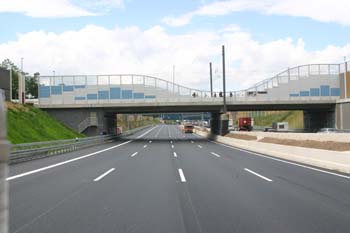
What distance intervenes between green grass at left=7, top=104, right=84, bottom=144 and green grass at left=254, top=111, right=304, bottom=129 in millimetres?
54135

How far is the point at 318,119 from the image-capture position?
6950cm

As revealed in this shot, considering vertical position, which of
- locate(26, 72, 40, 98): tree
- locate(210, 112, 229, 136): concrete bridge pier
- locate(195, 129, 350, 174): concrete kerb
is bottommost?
locate(195, 129, 350, 174): concrete kerb

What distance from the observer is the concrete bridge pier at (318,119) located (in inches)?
2442

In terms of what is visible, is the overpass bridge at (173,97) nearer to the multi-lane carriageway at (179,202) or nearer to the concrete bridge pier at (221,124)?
the concrete bridge pier at (221,124)

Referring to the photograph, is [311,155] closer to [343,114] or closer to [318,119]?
[343,114]

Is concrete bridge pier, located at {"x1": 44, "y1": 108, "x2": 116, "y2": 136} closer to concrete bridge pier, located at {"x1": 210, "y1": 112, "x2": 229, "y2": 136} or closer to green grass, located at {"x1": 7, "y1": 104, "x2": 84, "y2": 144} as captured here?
green grass, located at {"x1": 7, "y1": 104, "x2": 84, "y2": 144}

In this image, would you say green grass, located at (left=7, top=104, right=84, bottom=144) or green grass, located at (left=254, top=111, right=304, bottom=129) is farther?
green grass, located at (left=254, top=111, right=304, bottom=129)

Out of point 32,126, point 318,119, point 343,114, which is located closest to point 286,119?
point 318,119

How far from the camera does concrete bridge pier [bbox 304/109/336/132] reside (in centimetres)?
6204

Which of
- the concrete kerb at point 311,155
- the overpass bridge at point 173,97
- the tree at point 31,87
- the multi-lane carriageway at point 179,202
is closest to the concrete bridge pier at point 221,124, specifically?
the overpass bridge at point 173,97

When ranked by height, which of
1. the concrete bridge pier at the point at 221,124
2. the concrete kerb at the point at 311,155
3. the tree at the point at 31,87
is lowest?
the concrete kerb at the point at 311,155

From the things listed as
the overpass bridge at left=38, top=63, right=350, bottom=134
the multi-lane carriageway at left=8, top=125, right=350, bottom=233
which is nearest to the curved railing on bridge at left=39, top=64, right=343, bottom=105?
the overpass bridge at left=38, top=63, right=350, bottom=134

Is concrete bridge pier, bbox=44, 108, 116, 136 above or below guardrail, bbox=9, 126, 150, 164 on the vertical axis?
above

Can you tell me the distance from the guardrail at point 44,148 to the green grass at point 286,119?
187 feet
